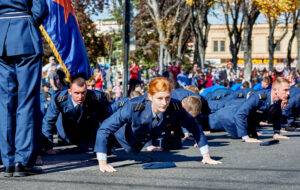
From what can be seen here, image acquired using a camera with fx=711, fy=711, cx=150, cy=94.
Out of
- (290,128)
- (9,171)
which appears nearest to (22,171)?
(9,171)

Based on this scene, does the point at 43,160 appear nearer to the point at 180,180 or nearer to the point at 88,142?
the point at 88,142

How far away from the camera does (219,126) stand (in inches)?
485

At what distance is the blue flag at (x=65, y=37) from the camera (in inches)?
417

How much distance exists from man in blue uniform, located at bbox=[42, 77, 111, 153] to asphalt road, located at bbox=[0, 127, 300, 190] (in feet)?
0.92

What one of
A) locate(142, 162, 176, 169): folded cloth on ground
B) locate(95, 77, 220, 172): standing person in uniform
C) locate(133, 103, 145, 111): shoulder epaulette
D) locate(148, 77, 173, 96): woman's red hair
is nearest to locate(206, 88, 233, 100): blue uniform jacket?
locate(95, 77, 220, 172): standing person in uniform

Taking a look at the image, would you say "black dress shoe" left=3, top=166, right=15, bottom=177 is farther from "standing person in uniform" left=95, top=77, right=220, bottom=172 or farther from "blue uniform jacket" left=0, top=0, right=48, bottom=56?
"blue uniform jacket" left=0, top=0, right=48, bottom=56

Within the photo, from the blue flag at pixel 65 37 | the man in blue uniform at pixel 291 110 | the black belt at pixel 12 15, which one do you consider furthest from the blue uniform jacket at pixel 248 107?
the black belt at pixel 12 15

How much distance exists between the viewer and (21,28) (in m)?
6.67

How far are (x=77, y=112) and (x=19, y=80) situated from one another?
1.85 metres

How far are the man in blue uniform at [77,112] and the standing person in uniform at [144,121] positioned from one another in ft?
2.18

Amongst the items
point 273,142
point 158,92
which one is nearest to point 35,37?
point 158,92

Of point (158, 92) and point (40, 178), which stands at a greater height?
point (158, 92)

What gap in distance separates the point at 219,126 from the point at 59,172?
5.72 metres

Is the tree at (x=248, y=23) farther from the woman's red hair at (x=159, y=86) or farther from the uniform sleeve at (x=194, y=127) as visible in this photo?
the woman's red hair at (x=159, y=86)
